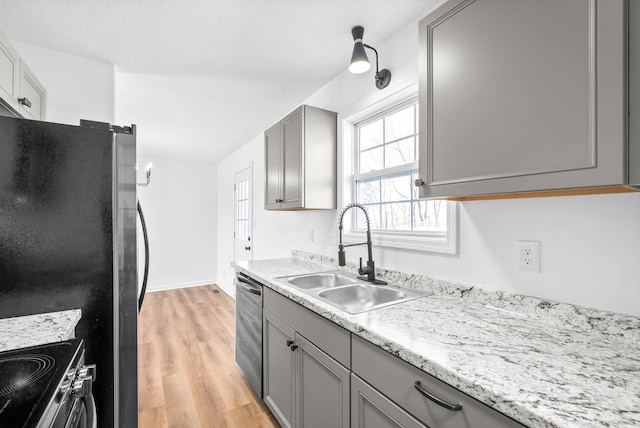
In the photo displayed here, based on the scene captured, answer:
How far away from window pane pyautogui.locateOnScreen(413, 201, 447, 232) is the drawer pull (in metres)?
0.96

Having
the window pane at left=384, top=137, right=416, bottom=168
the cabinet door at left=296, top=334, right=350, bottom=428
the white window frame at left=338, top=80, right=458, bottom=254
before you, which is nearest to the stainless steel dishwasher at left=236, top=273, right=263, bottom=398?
the cabinet door at left=296, top=334, right=350, bottom=428

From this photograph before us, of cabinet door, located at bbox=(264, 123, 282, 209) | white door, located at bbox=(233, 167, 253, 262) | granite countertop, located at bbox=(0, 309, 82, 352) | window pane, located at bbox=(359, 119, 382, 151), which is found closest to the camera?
granite countertop, located at bbox=(0, 309, 82, 352)

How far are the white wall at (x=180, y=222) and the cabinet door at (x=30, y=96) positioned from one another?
3.39 metres

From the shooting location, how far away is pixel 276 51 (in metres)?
2.02

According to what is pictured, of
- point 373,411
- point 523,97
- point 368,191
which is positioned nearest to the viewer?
point 523,97

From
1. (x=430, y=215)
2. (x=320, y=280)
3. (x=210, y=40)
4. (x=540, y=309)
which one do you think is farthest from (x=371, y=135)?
(x=540, y=309)

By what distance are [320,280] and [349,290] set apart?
31cm

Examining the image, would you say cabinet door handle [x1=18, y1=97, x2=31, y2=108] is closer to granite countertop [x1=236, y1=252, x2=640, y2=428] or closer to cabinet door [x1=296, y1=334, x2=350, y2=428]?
granite countertop [x1=236, y1=252, x2=640, y2=428]

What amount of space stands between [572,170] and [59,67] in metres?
2.87

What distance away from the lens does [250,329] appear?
214 cm

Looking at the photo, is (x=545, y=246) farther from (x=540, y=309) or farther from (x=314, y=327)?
(x=314, y=327)

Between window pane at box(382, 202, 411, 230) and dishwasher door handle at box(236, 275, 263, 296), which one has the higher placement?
window pane at box(382, 202, 411, 230)

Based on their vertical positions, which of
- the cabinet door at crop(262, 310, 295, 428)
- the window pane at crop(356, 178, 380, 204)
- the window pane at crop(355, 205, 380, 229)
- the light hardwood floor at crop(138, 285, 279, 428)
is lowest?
the light hardwood floor at crop(138, 285, 279, 428)

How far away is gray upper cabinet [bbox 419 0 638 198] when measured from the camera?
29.2 inches
